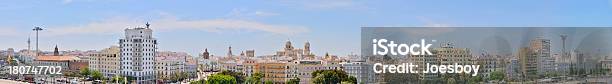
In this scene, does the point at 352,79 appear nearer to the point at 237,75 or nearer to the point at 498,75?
the point at 498,75

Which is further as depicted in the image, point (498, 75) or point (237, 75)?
point (237, 75)

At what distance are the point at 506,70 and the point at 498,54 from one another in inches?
9.7

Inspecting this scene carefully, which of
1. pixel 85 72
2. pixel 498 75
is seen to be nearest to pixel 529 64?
pixel 498 75

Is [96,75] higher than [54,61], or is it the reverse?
[54,61]

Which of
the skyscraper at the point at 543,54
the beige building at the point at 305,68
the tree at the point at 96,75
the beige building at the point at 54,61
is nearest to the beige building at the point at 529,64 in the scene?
the skyscraper at the point at 543,54

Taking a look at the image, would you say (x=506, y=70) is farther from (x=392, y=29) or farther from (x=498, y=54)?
(x=392, y=29)

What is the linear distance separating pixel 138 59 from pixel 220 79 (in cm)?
69

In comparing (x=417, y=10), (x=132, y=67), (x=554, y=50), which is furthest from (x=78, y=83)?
(x=554, y=50)

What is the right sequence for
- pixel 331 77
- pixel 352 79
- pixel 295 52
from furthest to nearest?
1. pixel 295 52
2. pixel 331 77
3. pixel 352 79

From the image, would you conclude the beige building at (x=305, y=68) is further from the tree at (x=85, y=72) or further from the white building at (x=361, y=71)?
the tree at (x=85, y=72)

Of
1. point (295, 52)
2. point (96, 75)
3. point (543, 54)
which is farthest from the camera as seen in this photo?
point (96, 75)

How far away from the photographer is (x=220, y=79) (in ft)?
20.4

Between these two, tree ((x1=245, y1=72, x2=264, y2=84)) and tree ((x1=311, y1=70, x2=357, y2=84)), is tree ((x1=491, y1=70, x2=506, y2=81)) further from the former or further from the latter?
tree ((x1=245, y1=72, x2=264, y2=84))

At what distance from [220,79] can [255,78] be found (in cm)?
41
